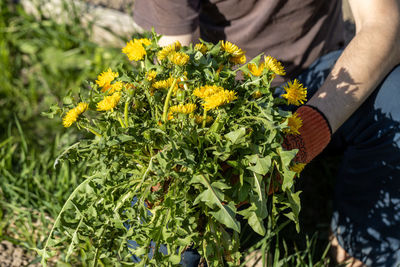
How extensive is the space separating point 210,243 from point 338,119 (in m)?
0.62

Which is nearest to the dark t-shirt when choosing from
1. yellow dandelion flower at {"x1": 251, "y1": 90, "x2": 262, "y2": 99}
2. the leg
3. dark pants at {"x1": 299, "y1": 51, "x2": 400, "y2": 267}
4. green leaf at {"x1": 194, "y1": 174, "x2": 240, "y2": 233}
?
dark pants at {"x1": 299, "y1": 51, "x2": 400, "y2": 267}

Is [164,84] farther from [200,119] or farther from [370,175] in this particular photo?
[370,175]

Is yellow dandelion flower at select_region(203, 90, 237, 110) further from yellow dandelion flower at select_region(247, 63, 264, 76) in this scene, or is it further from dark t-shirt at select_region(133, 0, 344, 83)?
dark t-shirt at select_region(133, 0, 344, 83)

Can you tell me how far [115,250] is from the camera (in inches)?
52.7

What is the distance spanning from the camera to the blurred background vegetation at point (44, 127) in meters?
1.85

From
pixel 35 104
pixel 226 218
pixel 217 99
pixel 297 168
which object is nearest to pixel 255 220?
pixel 226 218

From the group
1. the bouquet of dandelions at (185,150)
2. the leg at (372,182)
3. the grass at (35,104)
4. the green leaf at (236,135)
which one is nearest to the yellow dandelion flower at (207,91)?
the bouquet of dandelions at (185,150)

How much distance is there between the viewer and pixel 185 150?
1.00 meters

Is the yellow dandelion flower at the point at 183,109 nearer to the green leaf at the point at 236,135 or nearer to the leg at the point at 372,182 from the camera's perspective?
the green leaf at the point at 236,135

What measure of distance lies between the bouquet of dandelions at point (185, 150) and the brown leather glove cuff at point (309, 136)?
9 cm

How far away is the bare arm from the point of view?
4.57ft

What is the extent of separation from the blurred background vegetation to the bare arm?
0.59 meters

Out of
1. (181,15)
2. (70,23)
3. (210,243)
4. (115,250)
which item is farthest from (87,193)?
(70,23)

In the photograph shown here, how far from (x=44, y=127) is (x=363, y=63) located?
1808 millimetres
